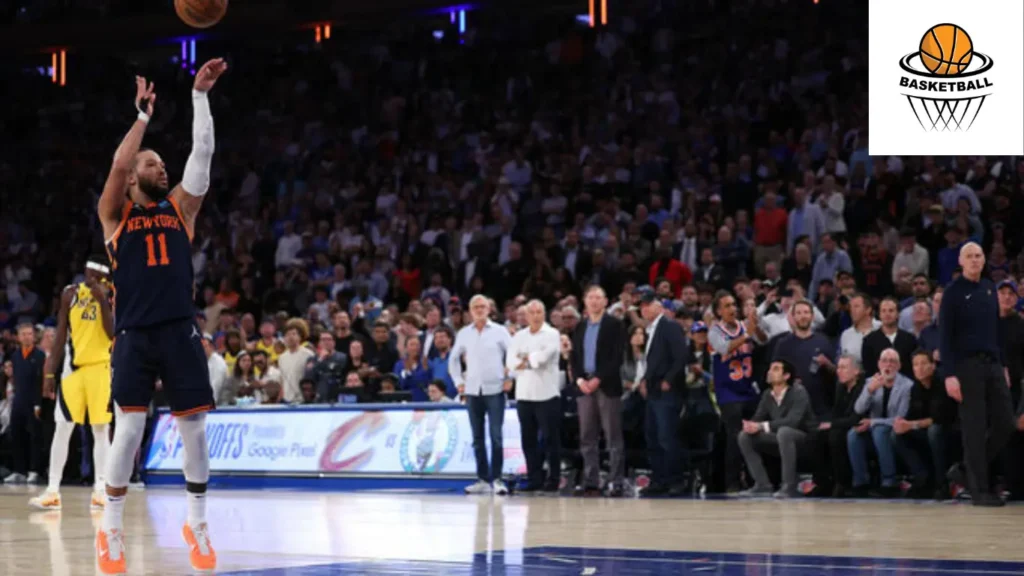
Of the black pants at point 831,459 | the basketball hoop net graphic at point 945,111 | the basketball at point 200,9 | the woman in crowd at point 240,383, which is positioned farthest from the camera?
the woman in crowd at point 240,383

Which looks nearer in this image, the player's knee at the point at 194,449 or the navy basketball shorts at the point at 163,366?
the navy basketball shorts at the point at 163,366

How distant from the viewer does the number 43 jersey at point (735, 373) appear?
55.8ft

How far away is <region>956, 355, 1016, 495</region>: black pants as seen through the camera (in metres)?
14.2

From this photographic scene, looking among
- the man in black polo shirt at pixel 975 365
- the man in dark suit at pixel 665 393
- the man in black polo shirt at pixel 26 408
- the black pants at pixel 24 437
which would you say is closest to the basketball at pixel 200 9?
the man in black polo shirt at pixel 975 365

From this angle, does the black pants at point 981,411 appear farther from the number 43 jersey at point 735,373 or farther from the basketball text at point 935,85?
the basketball text at point 935,85

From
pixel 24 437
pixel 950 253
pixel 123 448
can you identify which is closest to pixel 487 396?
pixel 950 253

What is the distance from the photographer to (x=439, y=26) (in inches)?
1284

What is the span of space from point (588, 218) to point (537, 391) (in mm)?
7492

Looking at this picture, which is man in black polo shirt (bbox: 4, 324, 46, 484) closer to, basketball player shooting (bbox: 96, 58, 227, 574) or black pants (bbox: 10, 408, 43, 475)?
black pants (bbox: 10, 408, 43, 475)

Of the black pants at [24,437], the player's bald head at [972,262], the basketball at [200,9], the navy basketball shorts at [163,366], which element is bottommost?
the black pants at [24,437]

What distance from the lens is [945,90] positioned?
1741cm

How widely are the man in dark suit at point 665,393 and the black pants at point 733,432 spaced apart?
20.9 inches

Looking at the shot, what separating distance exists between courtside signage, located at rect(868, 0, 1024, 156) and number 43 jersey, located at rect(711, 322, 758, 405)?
3.44m

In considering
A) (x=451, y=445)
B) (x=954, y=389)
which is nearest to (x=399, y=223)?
(x=451, y=445)
